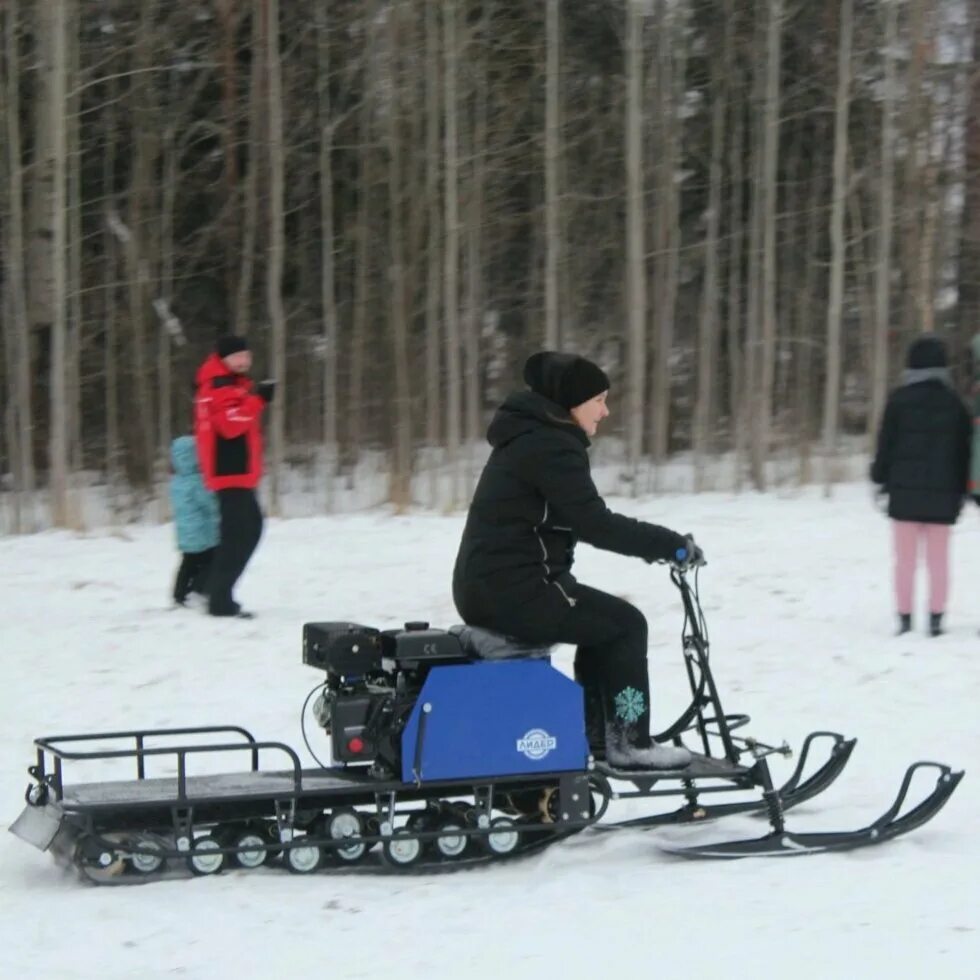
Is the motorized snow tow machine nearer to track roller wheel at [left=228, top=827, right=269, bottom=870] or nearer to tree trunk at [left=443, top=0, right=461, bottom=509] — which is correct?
track roller wheel at [left=228, top=827, right=269, bottom=870]

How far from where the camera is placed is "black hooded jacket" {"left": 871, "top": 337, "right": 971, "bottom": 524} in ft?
32.6

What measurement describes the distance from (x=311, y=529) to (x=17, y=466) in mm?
3046

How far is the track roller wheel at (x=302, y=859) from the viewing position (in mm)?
5926

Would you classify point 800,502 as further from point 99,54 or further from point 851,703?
point 99,54

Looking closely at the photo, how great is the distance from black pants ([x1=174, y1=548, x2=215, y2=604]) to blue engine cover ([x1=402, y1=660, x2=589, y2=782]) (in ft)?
17.6

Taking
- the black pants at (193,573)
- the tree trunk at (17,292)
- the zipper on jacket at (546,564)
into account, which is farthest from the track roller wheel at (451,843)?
the tree trunk at (17,292)

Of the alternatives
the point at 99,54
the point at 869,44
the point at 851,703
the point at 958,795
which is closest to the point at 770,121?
the point at 869,44

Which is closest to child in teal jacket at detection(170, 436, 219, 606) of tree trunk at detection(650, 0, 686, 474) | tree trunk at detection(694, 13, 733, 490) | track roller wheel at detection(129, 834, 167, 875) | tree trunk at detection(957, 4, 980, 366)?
track roller wheel at detection(129, 834, 167, 875)

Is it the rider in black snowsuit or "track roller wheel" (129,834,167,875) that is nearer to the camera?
"track roller wheel" (129,834,167,875)

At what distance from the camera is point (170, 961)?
492cm

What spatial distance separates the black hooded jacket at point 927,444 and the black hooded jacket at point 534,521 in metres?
4.20

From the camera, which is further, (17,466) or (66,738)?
(17,466)

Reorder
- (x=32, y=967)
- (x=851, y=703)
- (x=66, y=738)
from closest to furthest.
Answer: (x=32, y=967)
(x=66, y=738)
(x=851, y=703)

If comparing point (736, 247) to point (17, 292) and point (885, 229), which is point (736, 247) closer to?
point (885, 229)
